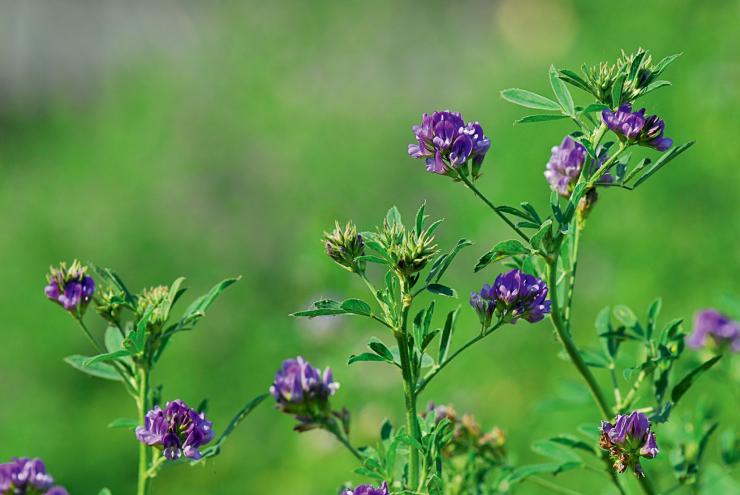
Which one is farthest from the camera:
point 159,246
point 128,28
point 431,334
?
point 128,28

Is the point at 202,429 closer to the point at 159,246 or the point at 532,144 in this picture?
the point at 532,144

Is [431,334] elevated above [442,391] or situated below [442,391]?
below

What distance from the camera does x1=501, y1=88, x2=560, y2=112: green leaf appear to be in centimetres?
92

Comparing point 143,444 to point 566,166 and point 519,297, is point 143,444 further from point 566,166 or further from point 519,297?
point 566,166

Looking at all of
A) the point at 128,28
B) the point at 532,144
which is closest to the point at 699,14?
the point at 532,144

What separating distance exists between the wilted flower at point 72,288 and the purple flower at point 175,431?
0.53ft

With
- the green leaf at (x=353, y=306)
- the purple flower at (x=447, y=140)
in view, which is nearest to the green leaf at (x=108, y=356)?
the green leaf at (x=353, y=306)

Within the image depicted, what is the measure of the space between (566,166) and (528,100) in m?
0.08

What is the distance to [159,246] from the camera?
201 inches

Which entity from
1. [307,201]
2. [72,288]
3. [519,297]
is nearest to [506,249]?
[519,297]

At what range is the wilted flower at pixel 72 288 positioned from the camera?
38.1 inches

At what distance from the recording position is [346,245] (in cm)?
Result: 88

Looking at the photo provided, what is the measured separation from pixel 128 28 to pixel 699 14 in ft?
22.2

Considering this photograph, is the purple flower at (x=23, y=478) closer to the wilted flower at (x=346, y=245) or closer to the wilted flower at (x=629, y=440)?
the wilted flower at (x=346, y=245)
